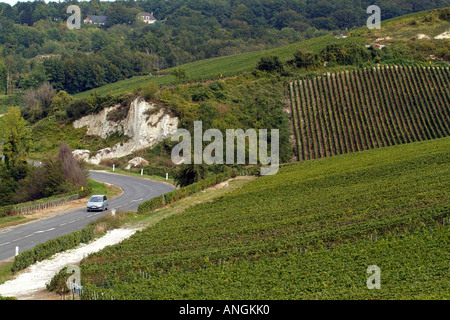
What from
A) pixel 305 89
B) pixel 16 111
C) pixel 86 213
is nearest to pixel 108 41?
pixel 305 89

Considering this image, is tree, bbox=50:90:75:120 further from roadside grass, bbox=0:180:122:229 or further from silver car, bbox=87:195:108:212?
silver car, bbox=87:195:108:212

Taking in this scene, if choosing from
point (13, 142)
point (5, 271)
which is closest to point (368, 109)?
point (13, 142)

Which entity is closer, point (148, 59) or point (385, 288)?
point (385, 288)

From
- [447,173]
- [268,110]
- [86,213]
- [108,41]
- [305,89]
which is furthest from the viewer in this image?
[108,41]

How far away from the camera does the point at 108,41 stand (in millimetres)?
172625

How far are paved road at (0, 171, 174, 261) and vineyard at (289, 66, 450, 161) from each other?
713 inches

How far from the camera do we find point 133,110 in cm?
6894

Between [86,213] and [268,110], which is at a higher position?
[268,110]

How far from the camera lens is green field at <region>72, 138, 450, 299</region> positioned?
68.3 ft

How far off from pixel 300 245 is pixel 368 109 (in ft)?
145

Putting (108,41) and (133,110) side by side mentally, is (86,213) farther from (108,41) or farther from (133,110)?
(108,41)

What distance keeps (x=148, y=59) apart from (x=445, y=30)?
216ft

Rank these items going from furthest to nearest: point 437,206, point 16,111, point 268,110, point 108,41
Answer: point 108,41
point 268,110
point 16,111
point 437,206

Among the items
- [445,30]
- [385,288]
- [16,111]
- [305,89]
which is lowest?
[385,288]
